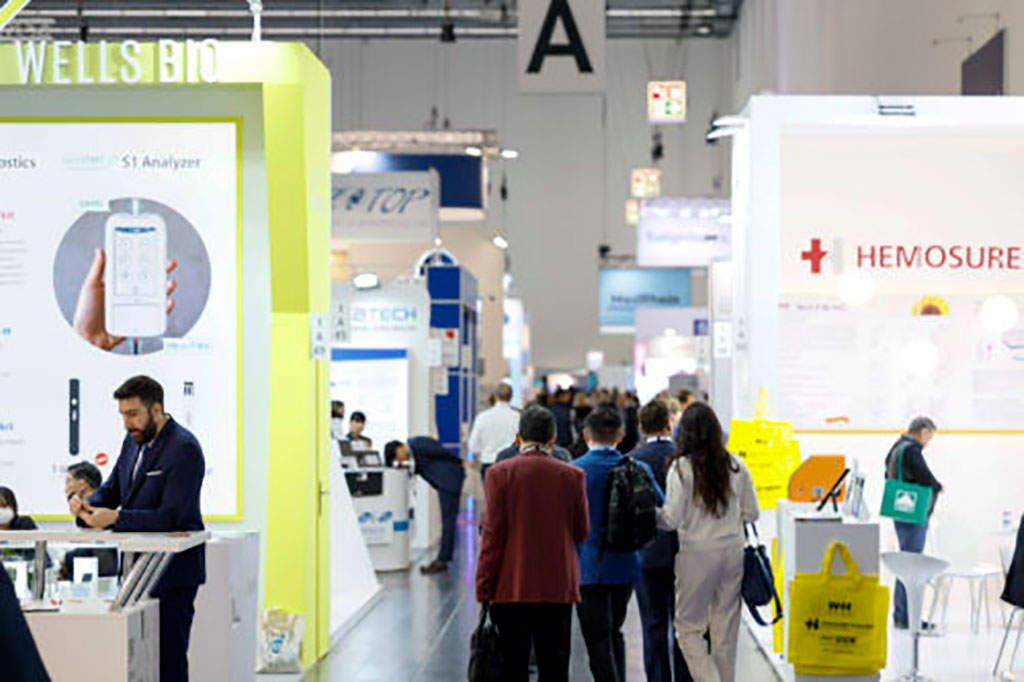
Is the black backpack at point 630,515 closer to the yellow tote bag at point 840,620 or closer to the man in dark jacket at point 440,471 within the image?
the yellow tote bag at point 840,620

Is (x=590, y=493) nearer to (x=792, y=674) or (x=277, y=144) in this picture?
(x=792, y=674)

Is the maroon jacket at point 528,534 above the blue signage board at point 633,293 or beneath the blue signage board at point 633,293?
beneath

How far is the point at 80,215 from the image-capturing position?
7.30 metres

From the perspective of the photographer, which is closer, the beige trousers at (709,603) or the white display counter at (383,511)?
the beige trousers at (709,603)

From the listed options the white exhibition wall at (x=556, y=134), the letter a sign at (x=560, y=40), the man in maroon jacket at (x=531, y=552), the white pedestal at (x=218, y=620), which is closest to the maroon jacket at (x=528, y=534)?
the man in maroon jacket at (x=531, y=552)

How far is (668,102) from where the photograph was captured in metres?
17.8

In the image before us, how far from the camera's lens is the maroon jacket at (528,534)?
5.40 m

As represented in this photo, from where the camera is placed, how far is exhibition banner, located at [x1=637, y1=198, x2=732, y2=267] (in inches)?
769

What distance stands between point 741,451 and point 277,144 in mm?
3530

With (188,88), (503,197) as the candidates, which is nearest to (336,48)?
(503,197)

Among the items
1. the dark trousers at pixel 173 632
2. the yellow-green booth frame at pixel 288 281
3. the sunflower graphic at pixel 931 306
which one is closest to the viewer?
the dark trousers at pixel 173 632

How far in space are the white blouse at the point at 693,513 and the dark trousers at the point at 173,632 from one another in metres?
1.89

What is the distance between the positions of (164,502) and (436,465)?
6.36m

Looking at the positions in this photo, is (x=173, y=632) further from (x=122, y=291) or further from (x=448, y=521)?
(x=448, y=521)
